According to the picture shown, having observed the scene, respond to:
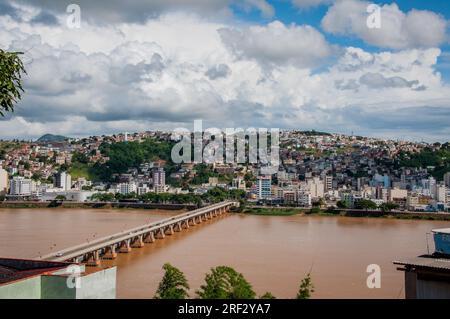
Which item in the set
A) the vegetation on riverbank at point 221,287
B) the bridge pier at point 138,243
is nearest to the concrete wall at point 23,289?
the vegetation on riverbank at point 221,287

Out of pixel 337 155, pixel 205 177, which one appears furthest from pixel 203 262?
pixel 337 155

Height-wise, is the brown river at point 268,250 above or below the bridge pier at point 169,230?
above

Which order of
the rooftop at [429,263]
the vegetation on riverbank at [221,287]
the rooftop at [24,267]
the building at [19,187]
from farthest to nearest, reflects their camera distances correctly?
1. the building at [19,187]
2. the rooftop at [24,267]
3. the vegetation on riverbank at [221,287]
4. the rooftop at [429,263]

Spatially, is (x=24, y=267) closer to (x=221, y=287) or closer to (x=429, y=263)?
(x=221, y=287)

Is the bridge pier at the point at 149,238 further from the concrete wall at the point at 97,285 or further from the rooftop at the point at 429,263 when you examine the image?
the rooftop at the point at 429,263

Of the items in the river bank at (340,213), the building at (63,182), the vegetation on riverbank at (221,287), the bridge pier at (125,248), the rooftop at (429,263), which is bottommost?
the bridge pier at (125,248)
